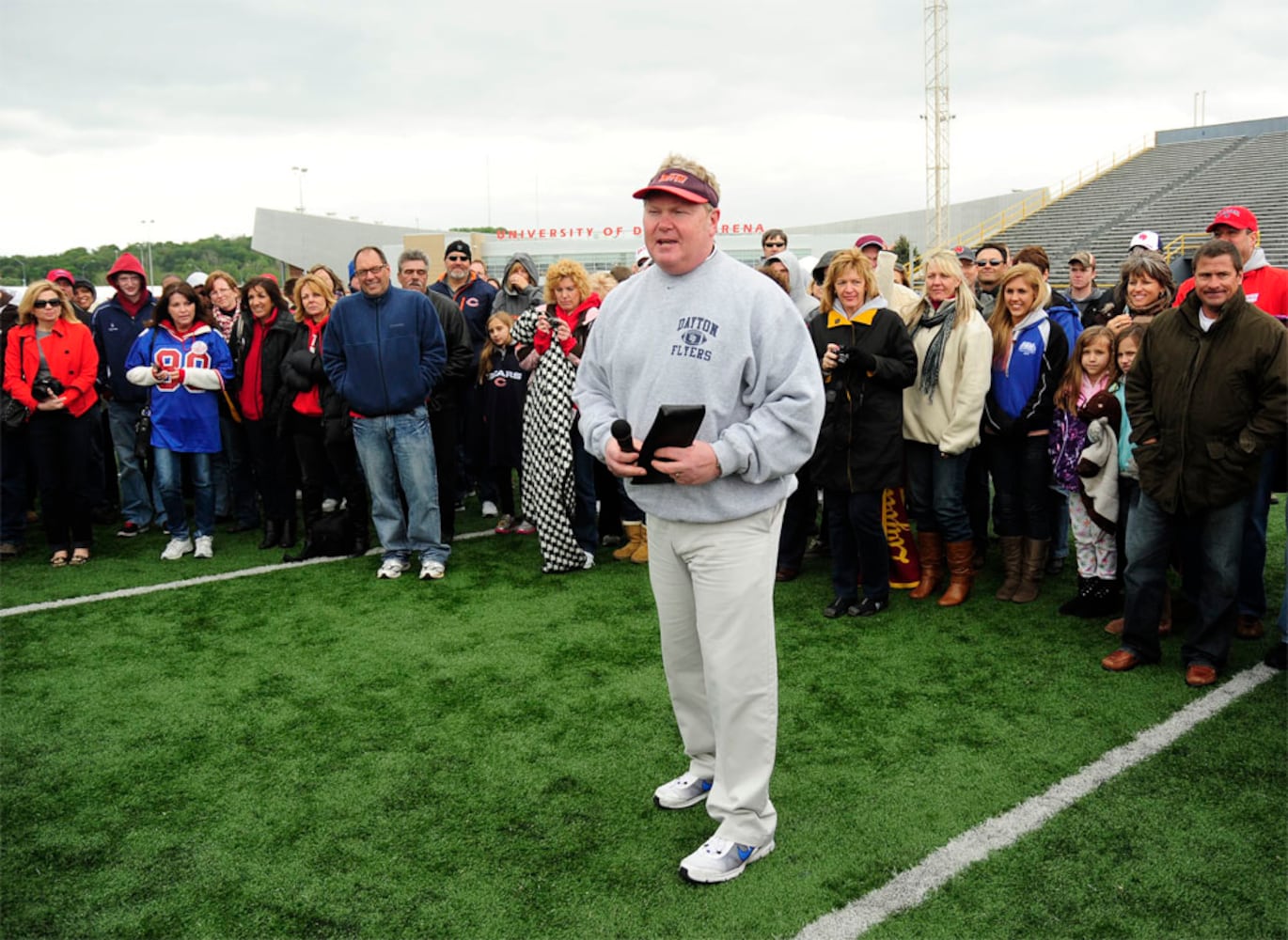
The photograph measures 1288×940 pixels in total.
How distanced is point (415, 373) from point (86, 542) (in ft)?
9.73

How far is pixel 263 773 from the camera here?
3723 millimetres

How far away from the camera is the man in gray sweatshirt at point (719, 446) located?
2812 millimetres

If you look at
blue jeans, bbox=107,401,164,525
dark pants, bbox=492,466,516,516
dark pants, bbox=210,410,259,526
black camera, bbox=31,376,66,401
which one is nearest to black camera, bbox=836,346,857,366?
dark pants, bbox=492,466,516,516

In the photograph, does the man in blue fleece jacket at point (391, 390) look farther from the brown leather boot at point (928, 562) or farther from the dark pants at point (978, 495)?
the dark pants at point (978, 495)

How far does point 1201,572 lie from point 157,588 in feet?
19.8

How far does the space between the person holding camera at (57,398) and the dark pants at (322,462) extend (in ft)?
4.70

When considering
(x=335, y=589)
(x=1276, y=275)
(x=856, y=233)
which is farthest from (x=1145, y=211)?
(x=335, y=589)

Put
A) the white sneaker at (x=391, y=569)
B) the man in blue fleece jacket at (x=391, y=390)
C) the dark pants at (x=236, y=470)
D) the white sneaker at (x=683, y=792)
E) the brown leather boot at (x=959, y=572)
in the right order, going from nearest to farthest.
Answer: the white sneaker at (x=683, y=792)
the brown leather boot at (x=959, y=572)
the man in blue fleece jacket at (x=391, y=390)
the white sneaker at (x=391, y=569)
the dark pants at (x=236, y=470)

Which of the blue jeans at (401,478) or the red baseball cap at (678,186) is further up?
the red baseball cap at (678,186)

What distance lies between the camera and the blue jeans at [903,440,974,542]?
17.8ft

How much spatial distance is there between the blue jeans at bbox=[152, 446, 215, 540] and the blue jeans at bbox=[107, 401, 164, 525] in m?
0.80

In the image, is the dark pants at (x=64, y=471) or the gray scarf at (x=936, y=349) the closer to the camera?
the gray scarf at (x=936, y=349)

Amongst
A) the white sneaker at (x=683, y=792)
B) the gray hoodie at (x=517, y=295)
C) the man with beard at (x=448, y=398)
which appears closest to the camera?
the white sneaker at (x=683, y=792)

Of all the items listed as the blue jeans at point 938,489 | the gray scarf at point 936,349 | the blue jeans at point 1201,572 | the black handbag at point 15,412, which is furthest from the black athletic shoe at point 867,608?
the black handbag at point 15,412
